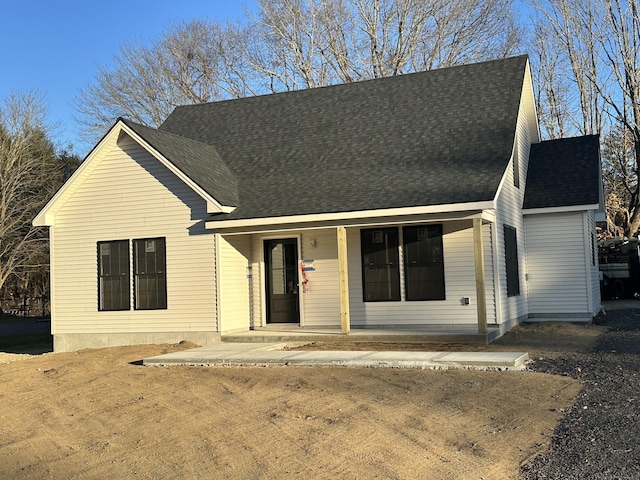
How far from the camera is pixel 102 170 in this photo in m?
15.7

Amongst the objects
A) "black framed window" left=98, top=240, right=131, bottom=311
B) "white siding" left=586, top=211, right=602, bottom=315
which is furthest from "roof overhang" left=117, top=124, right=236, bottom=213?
"white siding" left=586, top=211, right=602, bottom=315

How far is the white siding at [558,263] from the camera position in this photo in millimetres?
16859

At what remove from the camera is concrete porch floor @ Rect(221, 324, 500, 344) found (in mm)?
12922

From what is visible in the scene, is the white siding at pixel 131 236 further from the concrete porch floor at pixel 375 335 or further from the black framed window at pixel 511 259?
the black framed window at pixel 511 259

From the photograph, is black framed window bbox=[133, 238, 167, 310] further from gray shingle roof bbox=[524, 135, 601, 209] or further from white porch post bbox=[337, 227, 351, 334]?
gray shingle roof bbox=[524, 135, 601, 209]

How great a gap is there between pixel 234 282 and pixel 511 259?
6.41 meters

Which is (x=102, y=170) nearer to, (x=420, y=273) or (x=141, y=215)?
(x=141, y=215)

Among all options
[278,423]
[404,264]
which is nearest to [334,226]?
[404,264]

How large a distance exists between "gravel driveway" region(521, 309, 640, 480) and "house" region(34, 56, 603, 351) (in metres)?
2.75

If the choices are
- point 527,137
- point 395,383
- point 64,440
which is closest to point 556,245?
point 527,137

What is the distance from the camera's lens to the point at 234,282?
15.3 metres

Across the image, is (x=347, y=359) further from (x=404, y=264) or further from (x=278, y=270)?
(x=278, y=270)

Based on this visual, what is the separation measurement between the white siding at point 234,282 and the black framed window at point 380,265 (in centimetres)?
281

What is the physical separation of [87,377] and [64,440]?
378cm
